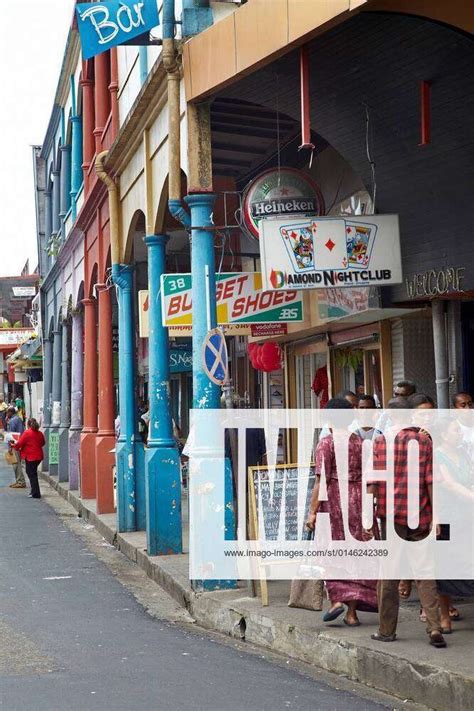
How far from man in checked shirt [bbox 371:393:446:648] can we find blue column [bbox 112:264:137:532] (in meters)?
8.08

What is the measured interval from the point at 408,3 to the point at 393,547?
4026 millimetres

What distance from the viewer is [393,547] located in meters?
7.61

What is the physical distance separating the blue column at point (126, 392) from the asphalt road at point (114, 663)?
3.16 metres

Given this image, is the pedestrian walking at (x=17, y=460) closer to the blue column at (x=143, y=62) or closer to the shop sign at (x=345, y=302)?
the blue column at (x=143, y=62)

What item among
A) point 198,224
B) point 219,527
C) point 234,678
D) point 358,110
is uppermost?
point 358,110

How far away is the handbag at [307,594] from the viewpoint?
861 centimetres

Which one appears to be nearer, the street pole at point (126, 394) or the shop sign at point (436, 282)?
the shop sign at point (436, 282)

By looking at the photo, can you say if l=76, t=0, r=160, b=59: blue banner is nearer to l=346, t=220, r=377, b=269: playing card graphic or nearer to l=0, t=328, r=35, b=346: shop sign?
l=346, t=220, r=377, b=269: playing card graphic

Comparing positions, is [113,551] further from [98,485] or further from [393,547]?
[393,547]

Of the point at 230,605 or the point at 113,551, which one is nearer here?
the point at 230,605

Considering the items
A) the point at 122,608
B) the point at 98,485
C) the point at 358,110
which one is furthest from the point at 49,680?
the point at 98,485

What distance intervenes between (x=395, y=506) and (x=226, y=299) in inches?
179

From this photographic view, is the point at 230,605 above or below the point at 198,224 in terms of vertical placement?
below
